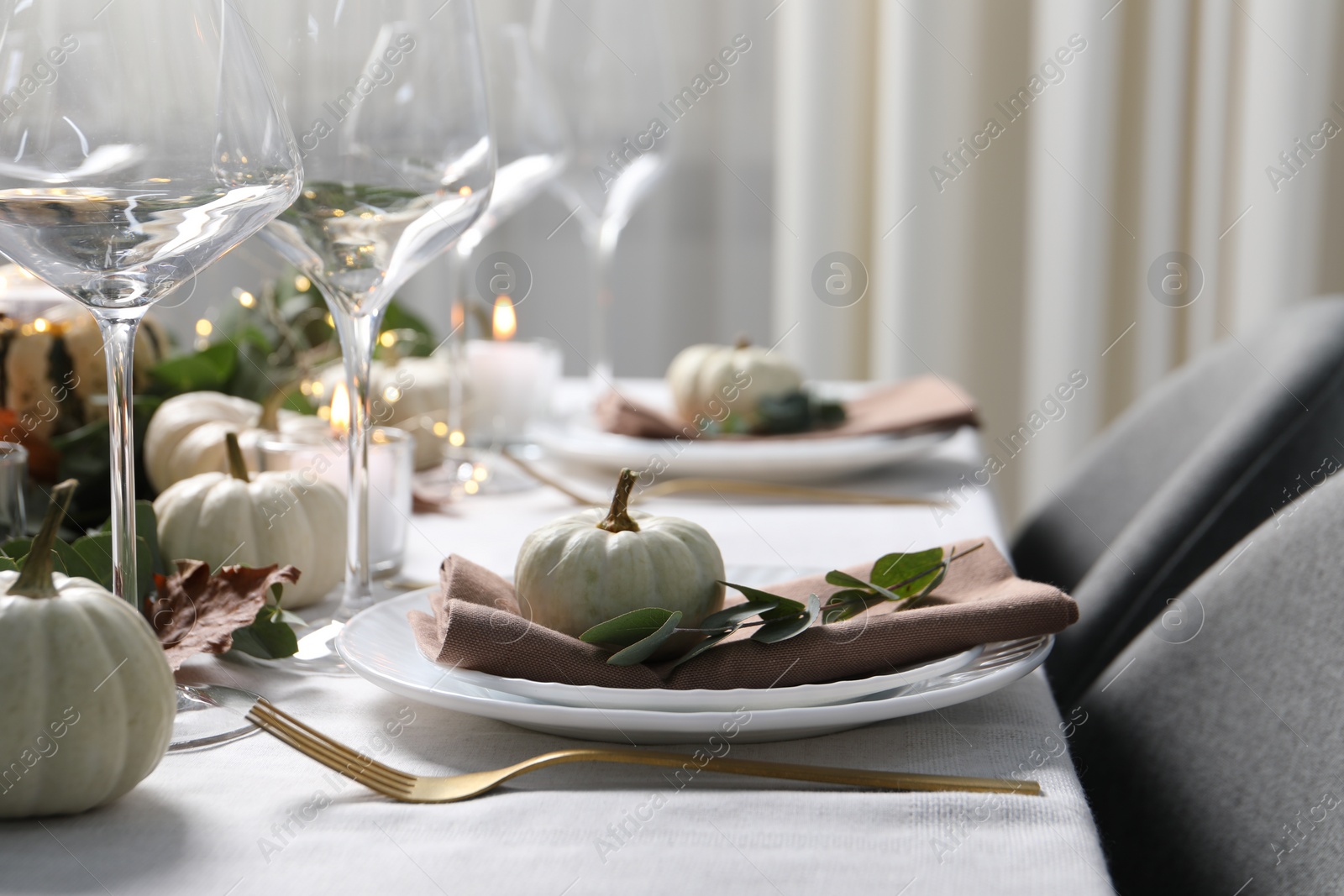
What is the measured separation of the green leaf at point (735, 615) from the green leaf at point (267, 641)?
184 millimetres

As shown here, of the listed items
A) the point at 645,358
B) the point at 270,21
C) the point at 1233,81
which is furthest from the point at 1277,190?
the point at 270,21

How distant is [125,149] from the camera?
0.43 m

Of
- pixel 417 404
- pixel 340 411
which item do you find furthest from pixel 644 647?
pixel 417 404

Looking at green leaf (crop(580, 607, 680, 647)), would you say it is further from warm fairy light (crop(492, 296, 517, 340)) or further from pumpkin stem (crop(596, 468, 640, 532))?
warm fairy light (crop(492, 296, 517, 340))

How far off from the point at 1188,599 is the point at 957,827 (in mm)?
323

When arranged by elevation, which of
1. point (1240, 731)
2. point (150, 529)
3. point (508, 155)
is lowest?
point (1240, 731)

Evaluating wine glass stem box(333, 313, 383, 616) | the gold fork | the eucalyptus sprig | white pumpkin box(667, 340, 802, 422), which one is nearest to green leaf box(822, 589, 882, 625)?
the eucalyptus sprig

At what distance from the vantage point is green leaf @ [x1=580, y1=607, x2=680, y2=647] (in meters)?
0.47

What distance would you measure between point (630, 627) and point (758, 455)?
20.9 inches

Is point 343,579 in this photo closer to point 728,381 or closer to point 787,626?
point 787,626

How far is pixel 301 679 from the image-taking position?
542mm

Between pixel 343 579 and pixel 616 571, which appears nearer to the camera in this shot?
pixel 616 571

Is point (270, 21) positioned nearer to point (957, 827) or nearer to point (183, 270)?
point (183, 270)

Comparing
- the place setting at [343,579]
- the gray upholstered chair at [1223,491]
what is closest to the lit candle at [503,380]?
the place setting at [343,579]
